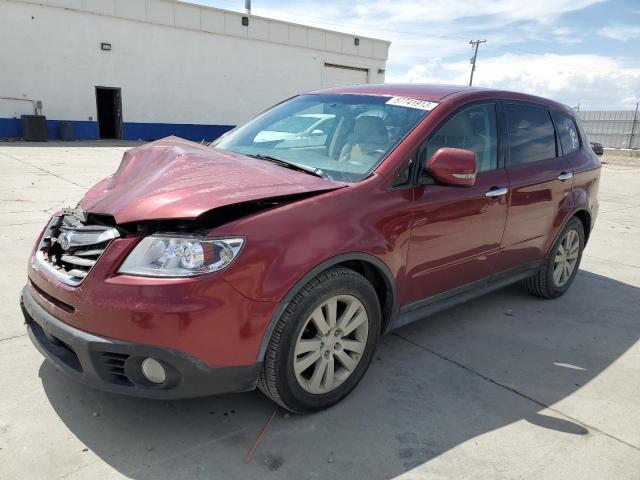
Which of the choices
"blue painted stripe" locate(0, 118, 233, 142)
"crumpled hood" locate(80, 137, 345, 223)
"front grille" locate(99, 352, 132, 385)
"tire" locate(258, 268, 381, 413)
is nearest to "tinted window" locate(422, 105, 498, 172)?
"crumpled hood" locate(80, 137, 345, 223)

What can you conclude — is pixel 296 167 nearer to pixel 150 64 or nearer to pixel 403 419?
pixel 403 419

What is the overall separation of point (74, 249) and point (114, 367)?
608 millimetres

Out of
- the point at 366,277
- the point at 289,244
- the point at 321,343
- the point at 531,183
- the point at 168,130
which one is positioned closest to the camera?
the point at 289,244

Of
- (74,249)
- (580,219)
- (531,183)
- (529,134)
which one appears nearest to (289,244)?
(74,249)

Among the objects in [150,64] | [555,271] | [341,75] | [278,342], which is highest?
[341,75]

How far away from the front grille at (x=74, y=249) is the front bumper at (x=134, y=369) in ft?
0.76

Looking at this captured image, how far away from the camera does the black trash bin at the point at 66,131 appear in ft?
64.7

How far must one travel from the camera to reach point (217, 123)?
2411 cm

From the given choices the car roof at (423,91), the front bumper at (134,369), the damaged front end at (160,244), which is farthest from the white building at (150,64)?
the front bumper at (134,369)

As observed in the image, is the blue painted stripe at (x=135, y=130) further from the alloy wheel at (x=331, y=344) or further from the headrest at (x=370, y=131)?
the alloy wheel at (x=331, y=344)

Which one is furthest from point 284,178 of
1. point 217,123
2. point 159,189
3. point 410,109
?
point 217,123

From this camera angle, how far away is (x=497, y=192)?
3508 mm

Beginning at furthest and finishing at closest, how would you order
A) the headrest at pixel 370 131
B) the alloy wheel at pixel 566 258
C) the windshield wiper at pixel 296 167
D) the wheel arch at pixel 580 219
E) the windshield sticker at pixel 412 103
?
1. the alloy wheel at pixel 566 258
2. the wheel arch at pixel 580 219
3. the windshield sticker at pixel 412 103
4. the headrest at pixel 370 131
5. the windshield wiper at pixel 296 167

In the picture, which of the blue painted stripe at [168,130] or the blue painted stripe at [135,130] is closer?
the blue painted stripe at [135,130]
